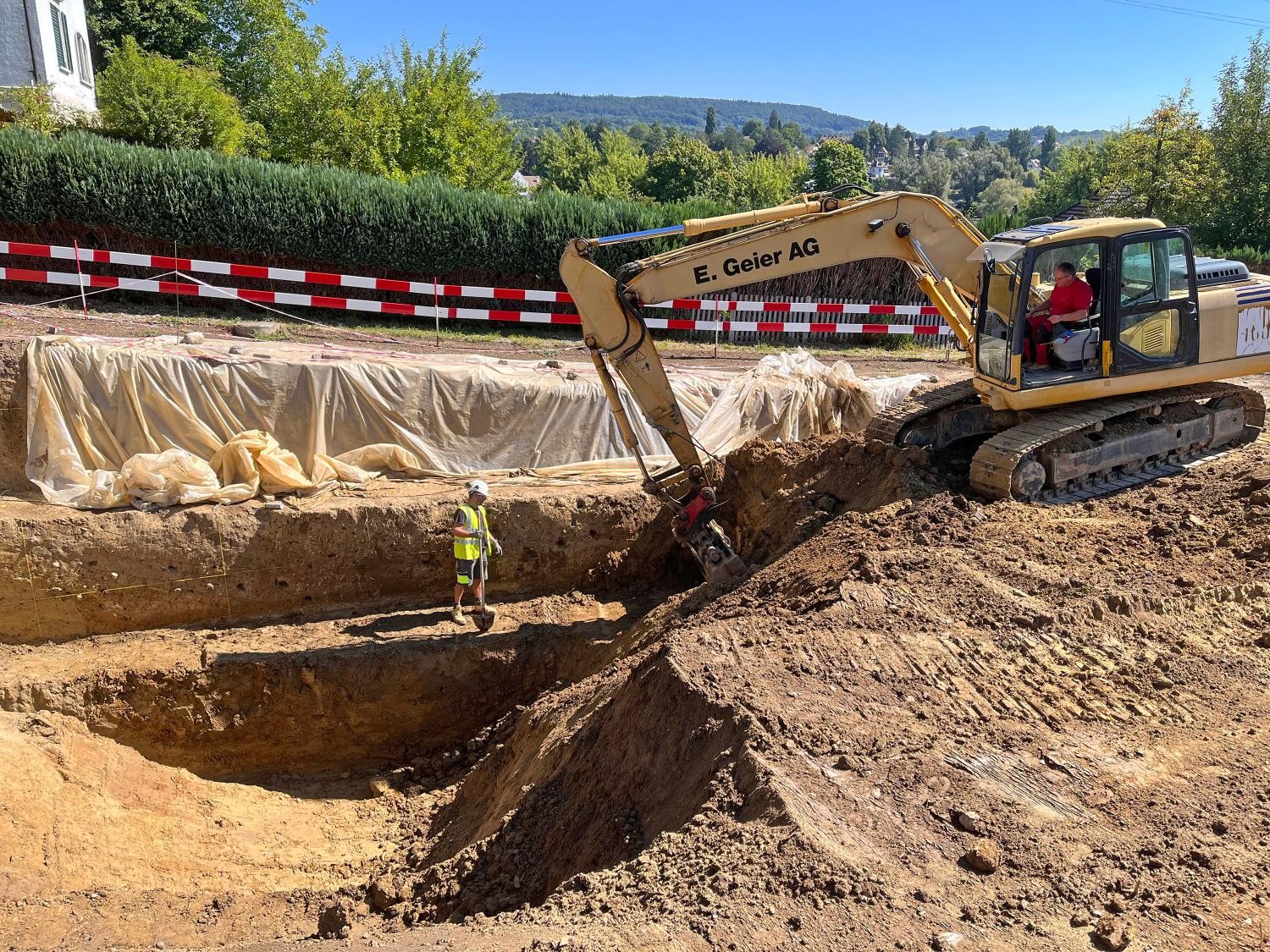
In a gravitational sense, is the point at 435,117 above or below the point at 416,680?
above

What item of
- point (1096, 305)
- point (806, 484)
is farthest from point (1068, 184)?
point (806, 484)

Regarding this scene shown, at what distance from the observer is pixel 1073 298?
8625 mm

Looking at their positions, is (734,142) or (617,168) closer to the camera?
(617,168)

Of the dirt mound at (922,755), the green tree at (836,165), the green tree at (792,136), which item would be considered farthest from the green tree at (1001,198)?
the dirt mound at (922,755)

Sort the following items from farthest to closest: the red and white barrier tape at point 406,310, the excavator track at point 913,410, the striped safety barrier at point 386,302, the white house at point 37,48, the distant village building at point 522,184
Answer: the distant village building at point 522,184 < the white house at point 37,48 < the red and white barrier tape at point 406,310 < the striped safety barrier at point 386,302 < the excavator track at point 913,410

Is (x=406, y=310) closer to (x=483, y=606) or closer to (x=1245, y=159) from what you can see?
(x=483, y=606)

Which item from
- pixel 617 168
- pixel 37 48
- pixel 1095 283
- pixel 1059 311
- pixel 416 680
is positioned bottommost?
pixel 416 680

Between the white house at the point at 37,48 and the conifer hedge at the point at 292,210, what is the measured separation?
727cm

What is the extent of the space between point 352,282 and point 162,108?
897 centimetres

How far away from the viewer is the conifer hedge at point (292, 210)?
654 inches


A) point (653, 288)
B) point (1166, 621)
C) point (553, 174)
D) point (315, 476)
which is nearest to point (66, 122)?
point (315, 476)

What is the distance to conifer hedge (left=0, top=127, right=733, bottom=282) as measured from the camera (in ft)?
54.5

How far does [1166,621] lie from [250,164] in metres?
16.5

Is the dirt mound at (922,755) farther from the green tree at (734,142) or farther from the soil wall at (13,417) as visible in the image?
the green tree at (734,142)
